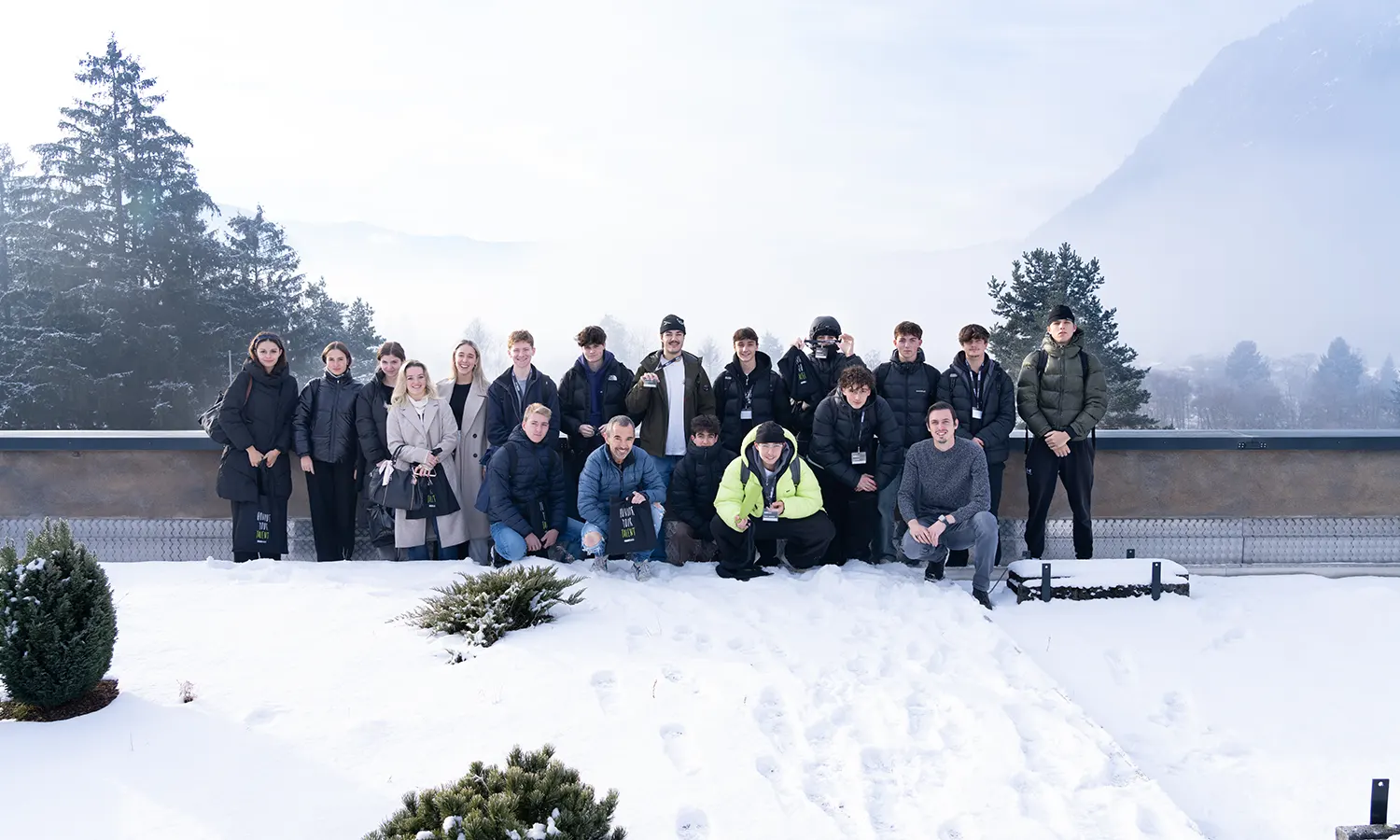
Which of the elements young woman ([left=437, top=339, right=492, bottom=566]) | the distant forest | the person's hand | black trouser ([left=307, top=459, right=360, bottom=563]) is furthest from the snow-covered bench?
the distant forest

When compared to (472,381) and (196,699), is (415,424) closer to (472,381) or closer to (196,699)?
(472,381)

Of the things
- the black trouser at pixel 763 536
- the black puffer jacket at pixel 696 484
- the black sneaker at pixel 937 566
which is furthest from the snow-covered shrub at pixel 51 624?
the black sneaker at pixel 937 566

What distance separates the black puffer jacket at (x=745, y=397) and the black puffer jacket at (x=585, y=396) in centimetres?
75

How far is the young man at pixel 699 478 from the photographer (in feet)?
21.8

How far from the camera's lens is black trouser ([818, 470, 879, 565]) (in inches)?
274

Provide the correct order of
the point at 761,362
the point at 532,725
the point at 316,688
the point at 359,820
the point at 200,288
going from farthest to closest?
the point at 200,288
the point at 761,362
the point at 316,688
the point at 532,725
the point at 359,820

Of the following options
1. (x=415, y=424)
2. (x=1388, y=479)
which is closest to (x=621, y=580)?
(x=415, y=424)

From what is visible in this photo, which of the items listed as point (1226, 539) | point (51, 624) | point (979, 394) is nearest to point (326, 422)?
point (51, 624)

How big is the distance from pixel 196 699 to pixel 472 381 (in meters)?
3.25

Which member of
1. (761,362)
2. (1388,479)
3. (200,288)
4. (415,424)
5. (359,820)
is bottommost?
(359,820)

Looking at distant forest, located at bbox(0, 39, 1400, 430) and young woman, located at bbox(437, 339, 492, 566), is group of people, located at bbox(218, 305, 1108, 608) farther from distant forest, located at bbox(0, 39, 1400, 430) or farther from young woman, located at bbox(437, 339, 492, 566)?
distant forest, located at bbox(0, 39, 1400, 430)

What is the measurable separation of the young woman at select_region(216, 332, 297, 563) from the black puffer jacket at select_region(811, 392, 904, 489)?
155 inches

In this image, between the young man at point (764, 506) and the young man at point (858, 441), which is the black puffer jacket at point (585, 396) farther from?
the young man at point (858, 441)

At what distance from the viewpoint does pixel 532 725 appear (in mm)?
4055
